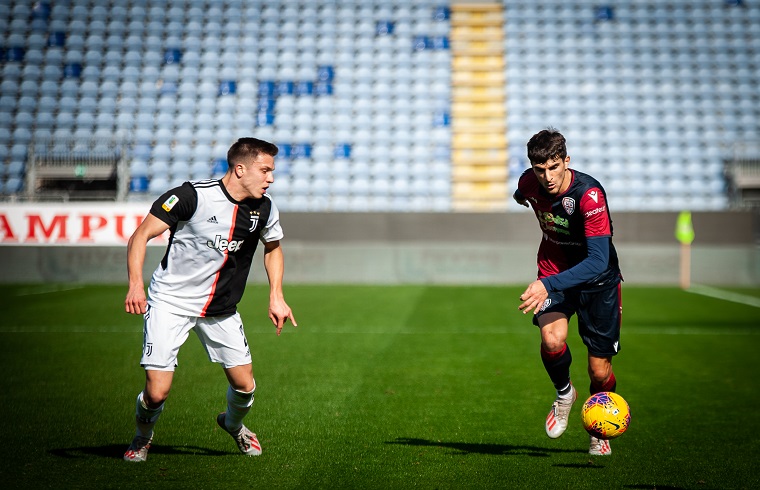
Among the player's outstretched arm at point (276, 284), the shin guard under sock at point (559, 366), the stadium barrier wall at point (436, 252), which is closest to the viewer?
the player's outstretched arm at point (276, 284)

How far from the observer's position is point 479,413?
6.47 m

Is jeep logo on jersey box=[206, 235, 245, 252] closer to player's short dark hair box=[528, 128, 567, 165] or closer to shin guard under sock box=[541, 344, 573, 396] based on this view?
player's short dark hair box=[528, 128, 567, 165]

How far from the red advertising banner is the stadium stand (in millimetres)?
6389

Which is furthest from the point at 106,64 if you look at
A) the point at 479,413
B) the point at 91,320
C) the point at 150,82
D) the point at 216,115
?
the point at 479,413

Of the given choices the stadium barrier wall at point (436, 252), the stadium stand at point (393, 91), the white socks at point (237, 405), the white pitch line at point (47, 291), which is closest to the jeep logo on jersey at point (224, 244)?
the white socks at point (237, 405)

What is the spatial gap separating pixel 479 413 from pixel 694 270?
14.8 meters

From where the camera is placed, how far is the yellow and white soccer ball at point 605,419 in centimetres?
482

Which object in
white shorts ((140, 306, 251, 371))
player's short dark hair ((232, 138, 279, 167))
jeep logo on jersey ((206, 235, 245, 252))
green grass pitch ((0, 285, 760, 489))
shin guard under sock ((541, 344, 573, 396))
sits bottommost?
green grass pitch ((0, 285, 760, 489))

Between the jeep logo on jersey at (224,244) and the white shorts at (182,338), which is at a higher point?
the jeep logo on jersey at (224,244)

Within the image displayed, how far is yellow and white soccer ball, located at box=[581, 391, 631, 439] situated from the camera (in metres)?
4.82

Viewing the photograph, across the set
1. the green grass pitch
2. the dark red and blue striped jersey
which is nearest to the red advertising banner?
the green grass pitch

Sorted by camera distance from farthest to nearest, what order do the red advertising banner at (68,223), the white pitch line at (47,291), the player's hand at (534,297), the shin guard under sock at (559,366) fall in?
the white pitch line at (47,291), the red advertising banner at (68,223), the shin guard under sock at (559,366), the player's hand at (534,297)

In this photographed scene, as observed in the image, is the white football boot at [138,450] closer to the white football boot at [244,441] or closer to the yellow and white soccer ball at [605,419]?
the white football boot at [244,441]

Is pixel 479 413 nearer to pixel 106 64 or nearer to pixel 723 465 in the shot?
pixel 723 465
